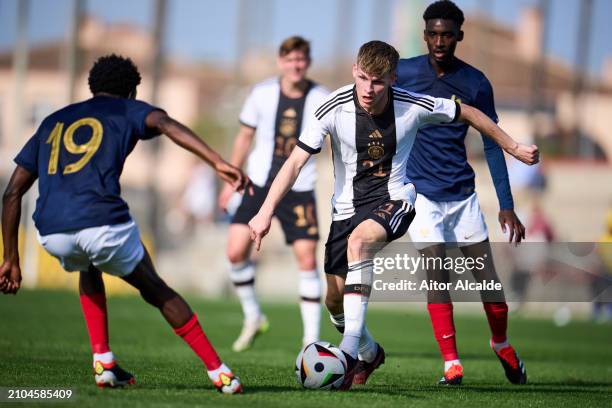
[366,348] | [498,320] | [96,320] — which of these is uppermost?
[96,320]

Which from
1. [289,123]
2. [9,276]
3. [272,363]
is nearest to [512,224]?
[272,363]

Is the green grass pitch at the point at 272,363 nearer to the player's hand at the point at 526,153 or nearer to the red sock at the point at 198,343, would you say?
the red sock at the point at 198,343

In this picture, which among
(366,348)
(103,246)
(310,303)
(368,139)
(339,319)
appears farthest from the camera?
(310,303)

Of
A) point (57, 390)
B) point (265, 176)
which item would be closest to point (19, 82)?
point (265, 176)

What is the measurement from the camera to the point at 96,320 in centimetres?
688

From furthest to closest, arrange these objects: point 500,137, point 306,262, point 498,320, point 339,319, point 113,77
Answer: point 306,262
point 498,320
point 339,319
point 500,137
point 113,77

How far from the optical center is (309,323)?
10.8m

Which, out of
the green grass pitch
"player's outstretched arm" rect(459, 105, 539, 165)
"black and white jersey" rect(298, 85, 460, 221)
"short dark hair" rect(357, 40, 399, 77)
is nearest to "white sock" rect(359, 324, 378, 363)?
the green grass pitch

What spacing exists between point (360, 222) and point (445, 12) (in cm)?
213

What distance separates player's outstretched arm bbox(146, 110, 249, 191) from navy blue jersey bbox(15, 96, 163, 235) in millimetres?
84

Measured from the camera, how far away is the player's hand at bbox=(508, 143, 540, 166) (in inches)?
289

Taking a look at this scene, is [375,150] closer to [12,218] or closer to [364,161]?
[364,161]

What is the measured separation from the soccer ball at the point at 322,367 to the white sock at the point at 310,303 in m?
3.73

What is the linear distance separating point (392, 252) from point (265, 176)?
2.15 m
